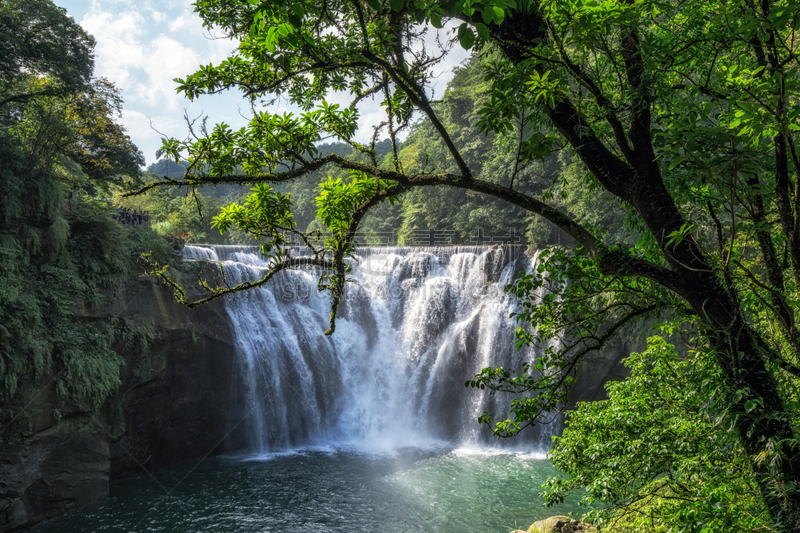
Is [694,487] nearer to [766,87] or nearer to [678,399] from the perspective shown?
[678,399]

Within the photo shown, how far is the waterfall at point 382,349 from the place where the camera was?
49.3 ft

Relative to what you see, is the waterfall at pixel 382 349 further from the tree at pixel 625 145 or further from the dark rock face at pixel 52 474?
the tree at pixel 625 145

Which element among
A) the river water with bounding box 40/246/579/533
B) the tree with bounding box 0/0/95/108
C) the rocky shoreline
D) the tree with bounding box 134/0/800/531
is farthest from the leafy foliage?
the tree with bounding box 0/0/95/108

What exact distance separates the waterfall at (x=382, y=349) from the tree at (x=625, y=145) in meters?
12.3

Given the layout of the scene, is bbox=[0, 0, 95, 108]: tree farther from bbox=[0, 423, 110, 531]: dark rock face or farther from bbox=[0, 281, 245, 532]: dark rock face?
bbox=[0, 423, 110, 531]: dark rock face

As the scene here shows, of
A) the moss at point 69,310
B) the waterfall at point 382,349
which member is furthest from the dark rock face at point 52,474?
the waterfall at point 382,349

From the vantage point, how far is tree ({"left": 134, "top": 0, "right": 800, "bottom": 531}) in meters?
2.07

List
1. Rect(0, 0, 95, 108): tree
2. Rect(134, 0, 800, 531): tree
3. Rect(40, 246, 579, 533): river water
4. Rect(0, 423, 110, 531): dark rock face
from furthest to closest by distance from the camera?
1. Rect(0, 0, 95, 108): tree
2. Rect(40, 246, 579, 533): river water
3. Rect(0, 423, 110, 531): dark rock face
4. Rect(134, 0, 800, 531): tree

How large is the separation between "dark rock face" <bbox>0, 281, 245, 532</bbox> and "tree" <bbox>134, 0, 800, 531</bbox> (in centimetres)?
986

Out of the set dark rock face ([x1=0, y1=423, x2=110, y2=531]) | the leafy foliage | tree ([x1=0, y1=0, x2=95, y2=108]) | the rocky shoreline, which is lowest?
the rocky shoreline

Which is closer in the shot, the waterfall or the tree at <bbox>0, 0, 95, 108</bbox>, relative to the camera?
the tree at <bbox>0, 0, 95, 108</bbox>

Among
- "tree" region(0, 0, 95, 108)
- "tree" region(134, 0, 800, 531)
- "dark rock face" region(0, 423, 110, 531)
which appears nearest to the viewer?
"tree" region(134, 0, 800, 531)

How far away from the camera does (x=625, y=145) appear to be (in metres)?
2.79

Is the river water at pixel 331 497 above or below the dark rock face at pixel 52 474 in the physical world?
below
